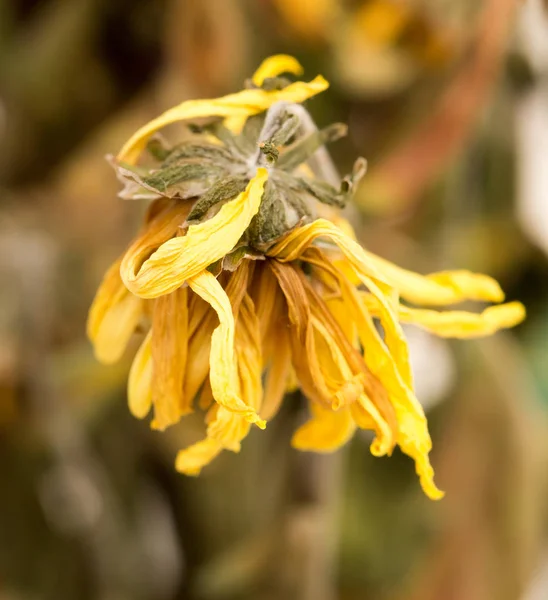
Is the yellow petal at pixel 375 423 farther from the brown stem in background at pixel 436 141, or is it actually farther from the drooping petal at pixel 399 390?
the brown stem in background at pixel 436 141

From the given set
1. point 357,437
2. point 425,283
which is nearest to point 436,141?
point 357,437

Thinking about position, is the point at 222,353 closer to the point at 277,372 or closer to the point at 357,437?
the point at 277,372

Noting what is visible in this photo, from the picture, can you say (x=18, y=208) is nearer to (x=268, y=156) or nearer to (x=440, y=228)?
(x=440, y=228)

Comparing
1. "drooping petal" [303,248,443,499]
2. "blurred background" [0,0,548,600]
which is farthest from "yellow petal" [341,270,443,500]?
"blurred background" [0,0,548,600]

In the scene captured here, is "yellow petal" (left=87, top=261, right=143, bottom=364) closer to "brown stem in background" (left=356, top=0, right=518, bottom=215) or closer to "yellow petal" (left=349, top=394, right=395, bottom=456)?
"yellow petal" (left=349, top=394, right=395, bottom=456)

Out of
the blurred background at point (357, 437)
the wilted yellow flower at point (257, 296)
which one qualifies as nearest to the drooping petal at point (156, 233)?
the wilted yellow flower at point (257, 296)

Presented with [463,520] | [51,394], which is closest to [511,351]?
[463,520]
